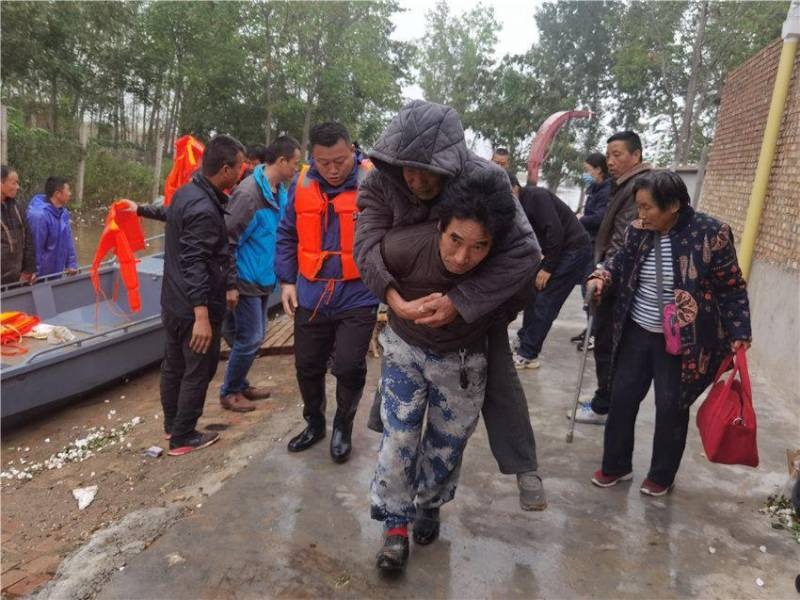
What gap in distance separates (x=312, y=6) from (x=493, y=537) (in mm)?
18627

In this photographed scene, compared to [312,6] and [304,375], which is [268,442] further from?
[312,6]

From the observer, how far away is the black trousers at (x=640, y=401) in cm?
286

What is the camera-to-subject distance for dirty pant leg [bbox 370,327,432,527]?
2.27m

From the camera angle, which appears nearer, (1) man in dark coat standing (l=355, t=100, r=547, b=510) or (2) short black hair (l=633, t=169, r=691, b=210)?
(1) man in dark coat standing (l=355, t=100, r=547, b=510)

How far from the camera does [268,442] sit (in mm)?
3574

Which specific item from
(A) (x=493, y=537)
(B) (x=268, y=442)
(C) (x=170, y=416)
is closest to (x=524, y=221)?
(A) (x=493, y=537)

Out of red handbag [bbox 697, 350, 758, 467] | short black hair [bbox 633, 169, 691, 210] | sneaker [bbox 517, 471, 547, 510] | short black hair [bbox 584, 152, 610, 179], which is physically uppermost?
short black hair [bbox 584, 152, 610, 179]

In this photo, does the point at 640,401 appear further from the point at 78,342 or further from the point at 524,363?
the point at 78,342

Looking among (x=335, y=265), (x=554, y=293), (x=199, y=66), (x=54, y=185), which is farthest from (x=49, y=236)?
(x=199, y=66)

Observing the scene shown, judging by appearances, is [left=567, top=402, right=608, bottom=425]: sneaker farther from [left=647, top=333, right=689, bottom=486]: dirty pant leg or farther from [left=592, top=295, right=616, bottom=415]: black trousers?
[left=647, top=333, right=689, bottom=486]: dirty pant leg

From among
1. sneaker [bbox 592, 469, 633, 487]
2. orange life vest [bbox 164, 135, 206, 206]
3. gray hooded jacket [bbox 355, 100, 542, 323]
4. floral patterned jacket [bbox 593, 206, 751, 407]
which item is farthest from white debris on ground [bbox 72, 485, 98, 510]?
floral patterned jacket [bbox 593, 206, 751, 407]

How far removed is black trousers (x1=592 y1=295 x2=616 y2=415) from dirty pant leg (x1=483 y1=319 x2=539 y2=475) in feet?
5.18

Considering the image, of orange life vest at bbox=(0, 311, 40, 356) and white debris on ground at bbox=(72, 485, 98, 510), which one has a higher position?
orange life vest at bbox=(0, 311, 40, 356)

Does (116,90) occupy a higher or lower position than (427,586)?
higher
